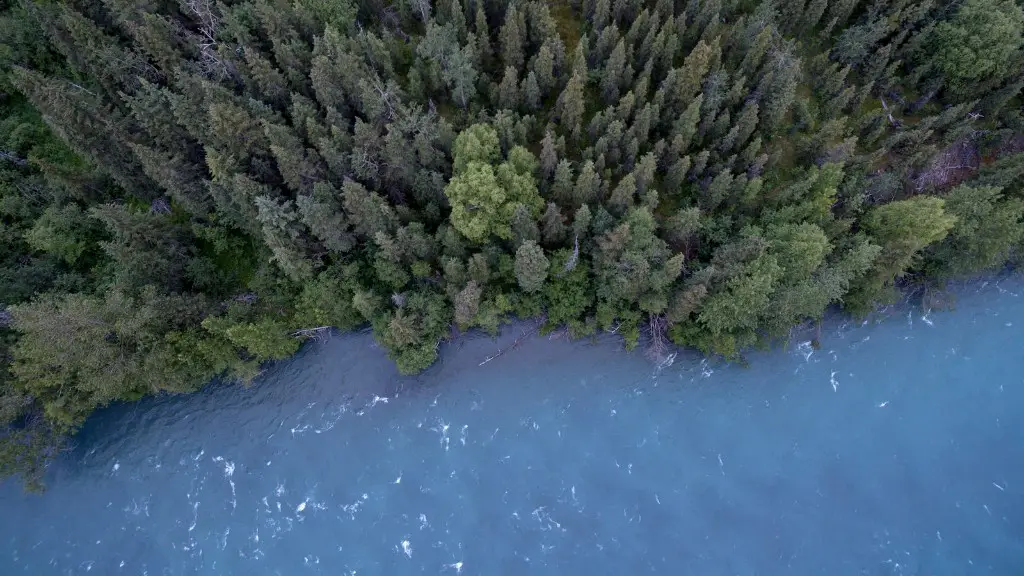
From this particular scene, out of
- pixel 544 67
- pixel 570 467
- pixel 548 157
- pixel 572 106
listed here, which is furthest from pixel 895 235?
pixel 570 467

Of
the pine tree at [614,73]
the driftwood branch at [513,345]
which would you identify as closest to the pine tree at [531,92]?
the pine tree at [614,73]

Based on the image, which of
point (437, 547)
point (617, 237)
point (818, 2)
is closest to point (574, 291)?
point (617, 237)

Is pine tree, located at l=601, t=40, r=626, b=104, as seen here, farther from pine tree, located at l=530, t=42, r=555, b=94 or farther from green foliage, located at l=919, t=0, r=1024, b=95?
green foliage, located at l=919, t=0, r=1024, b=95

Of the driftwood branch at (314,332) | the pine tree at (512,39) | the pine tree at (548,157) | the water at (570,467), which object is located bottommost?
the water at (570,467)

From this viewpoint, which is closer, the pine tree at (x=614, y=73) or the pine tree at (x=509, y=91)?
the pine tree at (x=509, y=91)

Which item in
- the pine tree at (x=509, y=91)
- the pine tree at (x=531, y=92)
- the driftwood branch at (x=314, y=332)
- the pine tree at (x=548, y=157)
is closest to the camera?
the pine tree at (x=548, y=157)

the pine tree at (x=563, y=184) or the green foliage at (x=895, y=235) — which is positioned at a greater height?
the pine tree at (x=563, y=184)

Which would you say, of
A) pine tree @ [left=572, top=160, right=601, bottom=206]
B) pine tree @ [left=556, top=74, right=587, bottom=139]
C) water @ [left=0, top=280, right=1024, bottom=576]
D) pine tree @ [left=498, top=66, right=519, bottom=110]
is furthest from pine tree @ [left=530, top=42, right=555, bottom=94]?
water @ [left=0, top=280, right=1024, bottom=576]

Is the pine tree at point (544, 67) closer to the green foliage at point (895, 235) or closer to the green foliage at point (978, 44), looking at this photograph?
the green foliage at point (895, 235)
